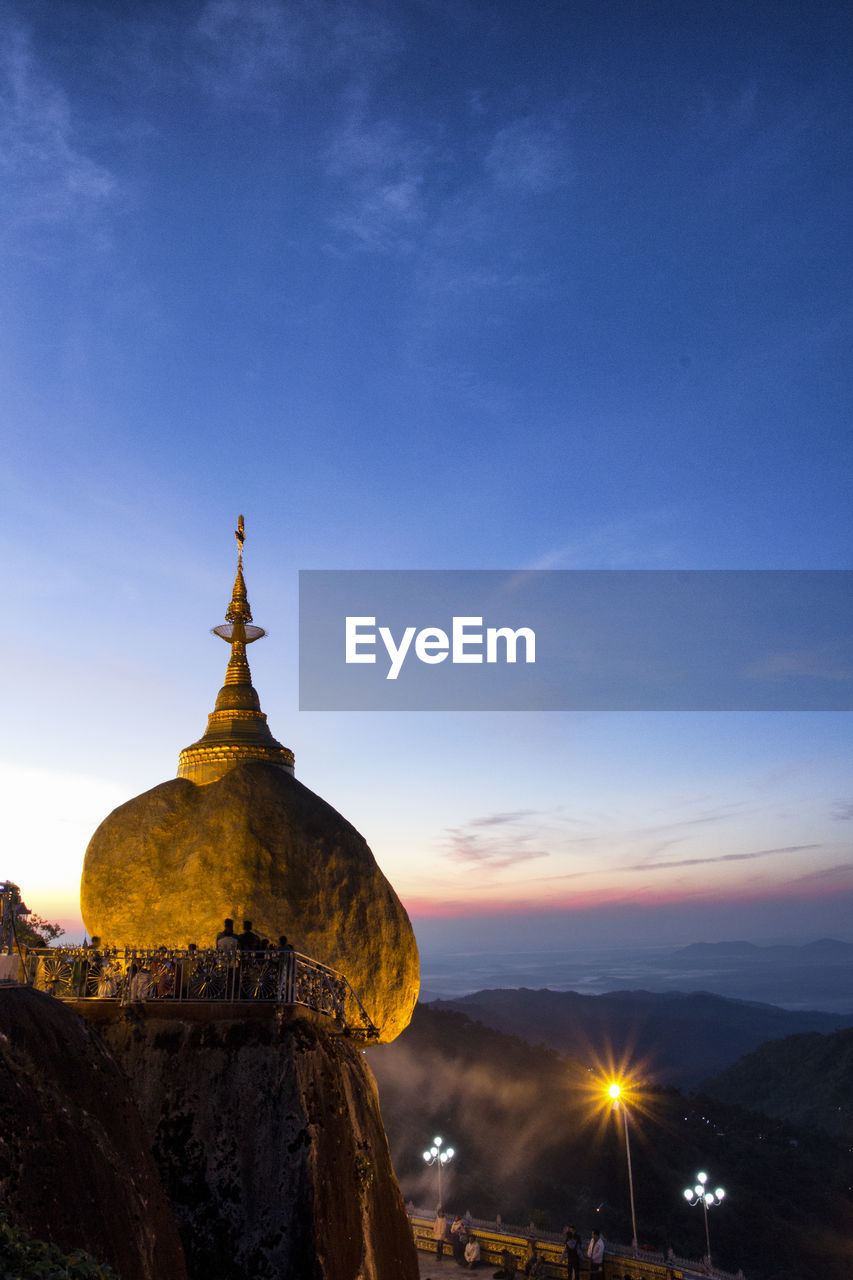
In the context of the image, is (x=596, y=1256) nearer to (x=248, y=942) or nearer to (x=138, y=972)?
(x=248, y=942)

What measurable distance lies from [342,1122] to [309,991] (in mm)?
2268

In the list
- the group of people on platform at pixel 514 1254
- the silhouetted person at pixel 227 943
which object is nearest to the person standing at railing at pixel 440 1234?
the group of people on platform at pixel 514 1254

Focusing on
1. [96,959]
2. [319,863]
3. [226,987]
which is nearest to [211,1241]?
[226,987]

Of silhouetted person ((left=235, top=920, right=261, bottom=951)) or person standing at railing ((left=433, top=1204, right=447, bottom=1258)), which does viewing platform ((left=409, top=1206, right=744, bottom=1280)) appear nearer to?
person standing at railing ((left=433, top=1204, right=447, bottom=1258))

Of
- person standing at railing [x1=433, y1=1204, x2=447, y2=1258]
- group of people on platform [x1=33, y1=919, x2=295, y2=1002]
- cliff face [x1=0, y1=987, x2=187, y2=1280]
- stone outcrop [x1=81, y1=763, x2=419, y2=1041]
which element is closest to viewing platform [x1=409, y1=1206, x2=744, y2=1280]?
person standing at railing [x1=433, y1=1204, x2=447, y2=1258]

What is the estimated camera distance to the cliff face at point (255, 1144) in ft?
47.6

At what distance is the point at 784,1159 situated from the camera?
6175cm

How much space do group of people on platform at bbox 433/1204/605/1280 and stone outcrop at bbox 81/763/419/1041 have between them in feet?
22.3

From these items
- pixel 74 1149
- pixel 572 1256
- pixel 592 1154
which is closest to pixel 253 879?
pixel 74 1149

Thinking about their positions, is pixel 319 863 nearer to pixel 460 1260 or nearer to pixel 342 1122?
pixel 342 1122

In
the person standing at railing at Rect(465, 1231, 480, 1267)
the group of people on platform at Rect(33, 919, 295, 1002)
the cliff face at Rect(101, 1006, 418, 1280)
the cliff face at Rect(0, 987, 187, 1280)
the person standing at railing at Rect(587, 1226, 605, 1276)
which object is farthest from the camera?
the person standing at railing at Rect(465, 1231, 480, 1267)

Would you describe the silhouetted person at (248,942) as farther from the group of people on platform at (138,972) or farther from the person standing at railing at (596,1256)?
the person standing at railing at (596,1256)

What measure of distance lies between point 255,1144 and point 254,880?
639 cm

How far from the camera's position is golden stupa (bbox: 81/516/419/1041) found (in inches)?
819
